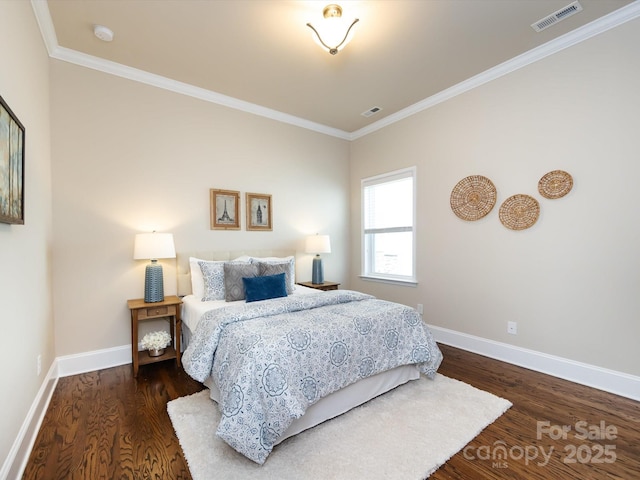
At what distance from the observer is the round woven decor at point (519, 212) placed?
2.92 meters

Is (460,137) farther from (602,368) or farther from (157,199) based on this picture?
(157,199)

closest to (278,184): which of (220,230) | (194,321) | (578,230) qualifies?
(220,230)

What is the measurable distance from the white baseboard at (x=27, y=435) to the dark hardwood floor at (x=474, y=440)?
4cm

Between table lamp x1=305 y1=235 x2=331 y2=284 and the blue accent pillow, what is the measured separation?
109 cm

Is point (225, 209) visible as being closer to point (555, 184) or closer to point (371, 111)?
point (371, 111)

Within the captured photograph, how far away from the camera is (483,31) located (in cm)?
258

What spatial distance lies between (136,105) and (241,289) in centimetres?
224

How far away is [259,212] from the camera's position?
13.2 ft

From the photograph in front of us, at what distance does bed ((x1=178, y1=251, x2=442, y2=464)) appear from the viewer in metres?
1.70

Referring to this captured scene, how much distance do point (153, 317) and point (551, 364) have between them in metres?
3.81

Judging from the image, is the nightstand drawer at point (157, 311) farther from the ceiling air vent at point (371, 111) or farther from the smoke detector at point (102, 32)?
the ceiling air vent at point (371, 111)

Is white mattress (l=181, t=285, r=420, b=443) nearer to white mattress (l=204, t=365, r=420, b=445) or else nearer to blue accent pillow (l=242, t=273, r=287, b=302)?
white mattress (l=204, t=365, r=420, b=445)

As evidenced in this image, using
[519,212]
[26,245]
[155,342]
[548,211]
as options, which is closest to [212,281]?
[155,342]

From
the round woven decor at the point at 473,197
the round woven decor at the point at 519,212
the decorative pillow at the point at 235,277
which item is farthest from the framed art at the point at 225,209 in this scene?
the round woven decor at the point at 519,212
